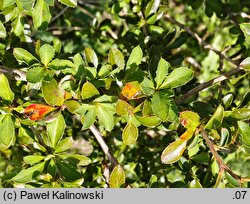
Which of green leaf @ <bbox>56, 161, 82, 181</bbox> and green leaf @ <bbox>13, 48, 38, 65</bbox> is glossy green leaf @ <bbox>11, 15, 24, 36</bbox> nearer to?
green leaf @ <bbox>13, 48, 38, 65</bbox>

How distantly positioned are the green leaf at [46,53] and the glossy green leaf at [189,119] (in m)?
0.39

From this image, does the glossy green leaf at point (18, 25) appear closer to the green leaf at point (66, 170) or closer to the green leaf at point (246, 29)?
the green leaf at point (66, 170)

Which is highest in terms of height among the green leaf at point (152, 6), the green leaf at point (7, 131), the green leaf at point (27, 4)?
the green leaf at point (27, 4)

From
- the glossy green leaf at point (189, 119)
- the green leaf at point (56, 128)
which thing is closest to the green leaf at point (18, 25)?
the green leaf at point (56, 128)

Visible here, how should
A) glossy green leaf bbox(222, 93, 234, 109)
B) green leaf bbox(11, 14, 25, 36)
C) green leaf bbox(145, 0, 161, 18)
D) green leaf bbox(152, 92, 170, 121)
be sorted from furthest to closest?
green leaf bbox(145, 0, 161, 18) < green leaf bbox(11, 14, 25, 36) < glossy green leaf bbox(222, 93, 234, 109) < green leaf bbox(152, 92, 170, 121)

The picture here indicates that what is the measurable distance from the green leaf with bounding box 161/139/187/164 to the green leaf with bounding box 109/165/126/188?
146 millimetres

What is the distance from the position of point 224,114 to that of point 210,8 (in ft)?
2.27

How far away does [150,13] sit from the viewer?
1615mm

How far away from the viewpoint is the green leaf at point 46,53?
1.20m

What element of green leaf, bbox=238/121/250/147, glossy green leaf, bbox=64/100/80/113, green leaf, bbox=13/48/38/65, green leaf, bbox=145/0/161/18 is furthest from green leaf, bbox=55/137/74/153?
green leaf, bbox=145/0/161/18

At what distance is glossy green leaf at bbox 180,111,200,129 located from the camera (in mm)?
1182

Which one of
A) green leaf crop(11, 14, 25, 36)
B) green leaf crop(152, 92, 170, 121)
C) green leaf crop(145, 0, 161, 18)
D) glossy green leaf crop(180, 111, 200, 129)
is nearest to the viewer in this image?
green leaf crop(152, 92, 170, 121)

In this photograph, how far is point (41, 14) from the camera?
1.26 m
